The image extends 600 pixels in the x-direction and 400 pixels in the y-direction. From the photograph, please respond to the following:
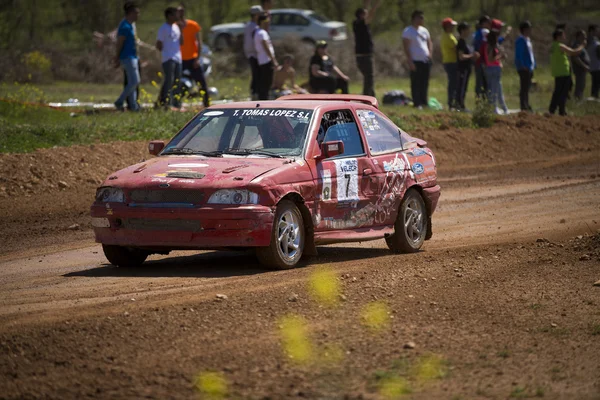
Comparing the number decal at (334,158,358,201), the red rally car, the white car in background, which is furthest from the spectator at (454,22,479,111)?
the white car in background

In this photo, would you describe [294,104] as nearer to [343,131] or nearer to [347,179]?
[343,131]

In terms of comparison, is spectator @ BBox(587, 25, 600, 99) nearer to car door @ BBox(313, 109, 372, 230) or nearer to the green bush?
the green bush

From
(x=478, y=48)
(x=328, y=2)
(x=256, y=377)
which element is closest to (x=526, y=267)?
(x=256, y=377)

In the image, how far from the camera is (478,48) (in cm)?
2500

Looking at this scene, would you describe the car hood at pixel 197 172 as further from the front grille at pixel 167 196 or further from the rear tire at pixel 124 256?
the rear tire at pixel 124 256

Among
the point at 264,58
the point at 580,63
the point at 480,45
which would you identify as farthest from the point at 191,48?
the point at 580,63

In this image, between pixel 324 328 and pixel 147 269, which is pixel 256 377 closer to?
pixel 324 328

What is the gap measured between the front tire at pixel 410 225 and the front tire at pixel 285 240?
154 centimetres

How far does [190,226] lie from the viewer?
33.3 feet

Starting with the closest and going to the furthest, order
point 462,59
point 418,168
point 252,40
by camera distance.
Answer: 1. point 418,168
2. point 252,40
3. point 462,59

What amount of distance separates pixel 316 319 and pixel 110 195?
9.50 ft

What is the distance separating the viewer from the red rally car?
10156mm

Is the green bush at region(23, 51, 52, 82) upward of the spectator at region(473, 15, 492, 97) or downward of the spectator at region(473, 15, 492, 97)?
downward

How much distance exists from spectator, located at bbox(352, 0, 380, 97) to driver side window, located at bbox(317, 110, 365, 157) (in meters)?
12.2
